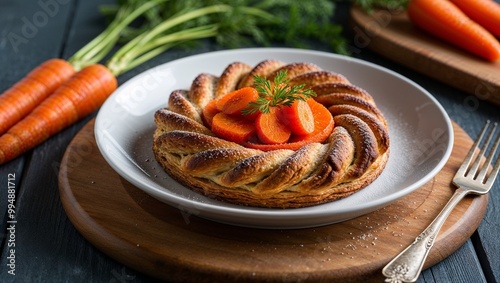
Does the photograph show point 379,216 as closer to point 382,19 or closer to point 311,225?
point 311,225

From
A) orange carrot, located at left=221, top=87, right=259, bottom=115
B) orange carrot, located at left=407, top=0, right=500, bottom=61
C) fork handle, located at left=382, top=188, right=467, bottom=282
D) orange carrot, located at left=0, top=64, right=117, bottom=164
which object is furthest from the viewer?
orange carrot, located at left=407, top=0, right=500, bottom=61

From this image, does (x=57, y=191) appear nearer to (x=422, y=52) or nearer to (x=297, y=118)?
(x=297, y=118)

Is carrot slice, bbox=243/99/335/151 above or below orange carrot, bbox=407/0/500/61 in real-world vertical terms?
below

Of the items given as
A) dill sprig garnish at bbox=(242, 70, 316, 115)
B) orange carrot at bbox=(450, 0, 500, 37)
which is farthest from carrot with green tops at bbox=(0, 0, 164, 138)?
orange carrot at bbox=(450, 0, 500, 37)

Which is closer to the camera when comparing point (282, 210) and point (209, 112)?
point (282, 210)

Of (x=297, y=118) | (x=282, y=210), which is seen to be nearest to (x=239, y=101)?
(x=297, y=118)

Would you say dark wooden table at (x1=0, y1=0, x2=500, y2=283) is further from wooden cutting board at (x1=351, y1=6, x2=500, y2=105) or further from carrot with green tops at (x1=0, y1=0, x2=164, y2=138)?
carrot with green tops at (x1=0, y1=0, x2=164, y2=138)
